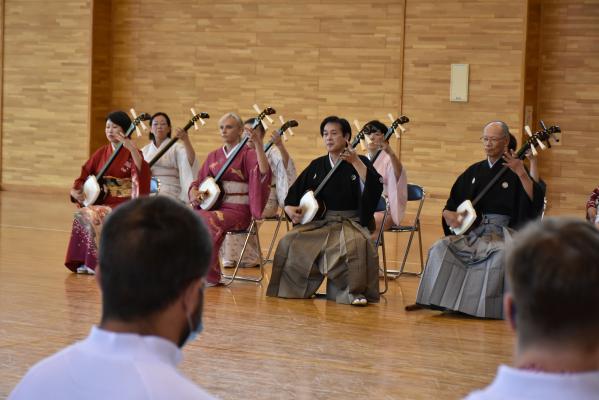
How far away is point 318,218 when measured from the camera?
7.15 meters

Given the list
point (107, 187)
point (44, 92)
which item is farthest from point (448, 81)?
point (44, 92)

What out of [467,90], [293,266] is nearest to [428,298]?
[293,266]

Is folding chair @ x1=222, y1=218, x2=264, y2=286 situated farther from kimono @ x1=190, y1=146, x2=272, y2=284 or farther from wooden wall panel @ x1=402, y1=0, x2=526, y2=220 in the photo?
wooden wall panel @ x1=402, y1=0, x2=526, y2=220

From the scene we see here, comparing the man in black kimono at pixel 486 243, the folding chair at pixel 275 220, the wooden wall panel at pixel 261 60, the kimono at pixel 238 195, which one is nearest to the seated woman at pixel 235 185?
the kimono at pixel 238 195

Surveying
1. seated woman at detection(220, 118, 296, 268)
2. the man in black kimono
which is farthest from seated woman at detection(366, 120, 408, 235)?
the man in black kimono

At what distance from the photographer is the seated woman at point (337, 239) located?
22.7ft

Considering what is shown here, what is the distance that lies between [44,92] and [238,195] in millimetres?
7828

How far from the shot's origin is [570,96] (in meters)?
11.8

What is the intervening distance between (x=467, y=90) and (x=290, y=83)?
7.65 feet

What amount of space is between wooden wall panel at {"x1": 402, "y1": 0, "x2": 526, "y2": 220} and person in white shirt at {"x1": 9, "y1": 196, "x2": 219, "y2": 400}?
10.4 m

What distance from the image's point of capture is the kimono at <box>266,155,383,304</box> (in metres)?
6.93

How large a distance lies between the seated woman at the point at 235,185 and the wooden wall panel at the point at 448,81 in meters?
4.72

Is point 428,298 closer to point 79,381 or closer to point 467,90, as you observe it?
point 79,381

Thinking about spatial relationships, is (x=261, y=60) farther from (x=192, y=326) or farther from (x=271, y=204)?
(x=192, y=326)
